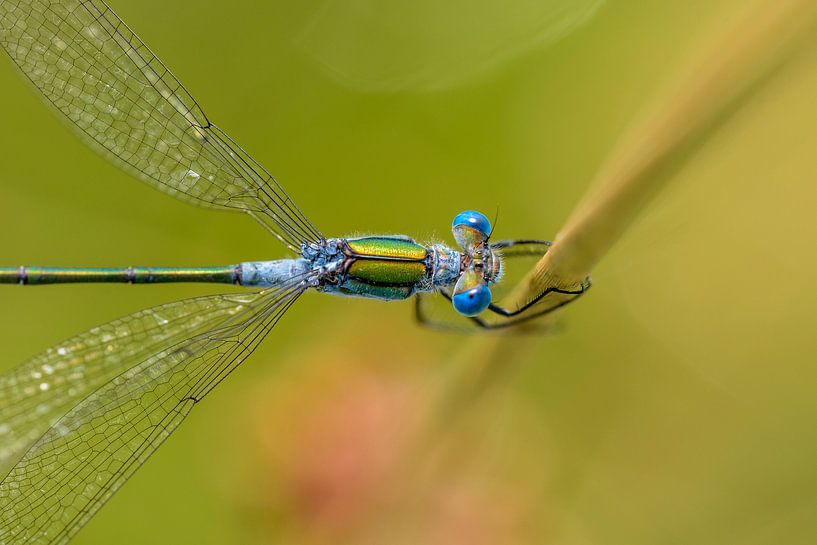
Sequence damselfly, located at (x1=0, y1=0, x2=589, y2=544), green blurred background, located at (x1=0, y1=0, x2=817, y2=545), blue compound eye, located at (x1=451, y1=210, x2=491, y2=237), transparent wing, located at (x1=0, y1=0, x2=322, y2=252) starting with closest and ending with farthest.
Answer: green blurred background, located at (x1=0, y1=0, x2=817, y2=545)
damselfly, located at (x1=0, y1=0, x2=589, y2=544)
blue compound eye, located at (x1=451, y1=210, x2=491, y2=237)
transparent wing, located at (x1=0, y1=0, x2=322, y2=252)

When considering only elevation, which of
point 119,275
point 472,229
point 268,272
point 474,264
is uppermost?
point 472,229

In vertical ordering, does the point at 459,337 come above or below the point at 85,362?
above

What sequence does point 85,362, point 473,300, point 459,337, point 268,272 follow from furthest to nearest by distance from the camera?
point 268,272, point 459,337, point 85,362, point 473,300

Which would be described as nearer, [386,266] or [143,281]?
[386,266]

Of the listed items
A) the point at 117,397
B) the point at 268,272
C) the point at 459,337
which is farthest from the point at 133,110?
the point at 459,337

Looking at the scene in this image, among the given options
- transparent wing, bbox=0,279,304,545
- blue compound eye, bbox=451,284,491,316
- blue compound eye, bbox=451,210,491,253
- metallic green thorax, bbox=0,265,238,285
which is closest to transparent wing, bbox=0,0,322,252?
metallic green thorax, bbox=0,265,238,285

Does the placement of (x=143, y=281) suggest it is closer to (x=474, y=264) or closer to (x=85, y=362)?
(x=85, y=362)

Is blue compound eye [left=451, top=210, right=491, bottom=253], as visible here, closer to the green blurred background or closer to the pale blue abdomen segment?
the green blurred background
